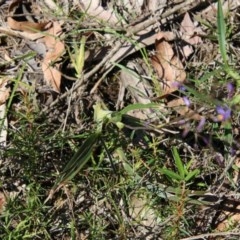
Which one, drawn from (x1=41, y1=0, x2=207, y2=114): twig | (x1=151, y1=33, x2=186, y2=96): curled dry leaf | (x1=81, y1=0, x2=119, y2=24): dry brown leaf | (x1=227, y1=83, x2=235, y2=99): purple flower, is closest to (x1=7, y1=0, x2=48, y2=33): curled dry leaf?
(x1=81, y1=0, x2=119, y2=24): dry brown leaf

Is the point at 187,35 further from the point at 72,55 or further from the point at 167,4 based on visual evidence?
the point at 72,55

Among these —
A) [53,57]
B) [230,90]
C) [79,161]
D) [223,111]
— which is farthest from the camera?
[53,57]

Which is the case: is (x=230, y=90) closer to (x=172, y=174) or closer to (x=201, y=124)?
(x=201, y=124)

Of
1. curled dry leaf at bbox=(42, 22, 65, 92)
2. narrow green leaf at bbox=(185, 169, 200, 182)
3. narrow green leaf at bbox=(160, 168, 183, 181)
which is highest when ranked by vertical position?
curled dry leaf at bbox=(42, 22, 65, 92)

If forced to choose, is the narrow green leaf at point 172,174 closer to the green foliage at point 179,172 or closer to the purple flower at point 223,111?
the green foliage at point 179,172

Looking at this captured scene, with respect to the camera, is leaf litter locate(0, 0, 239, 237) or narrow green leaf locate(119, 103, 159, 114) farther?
leaf litter locate(0, 0, 239, 237)

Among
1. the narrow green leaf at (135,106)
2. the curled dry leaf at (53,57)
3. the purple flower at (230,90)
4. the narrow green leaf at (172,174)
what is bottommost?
the narrow green leaf at (172,174)

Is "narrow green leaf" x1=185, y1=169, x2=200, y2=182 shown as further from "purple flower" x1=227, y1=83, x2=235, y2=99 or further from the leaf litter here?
"purple flower" x1=227, y1=83, x2=235, y2=99

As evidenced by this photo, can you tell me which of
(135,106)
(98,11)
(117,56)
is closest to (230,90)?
(135,106)

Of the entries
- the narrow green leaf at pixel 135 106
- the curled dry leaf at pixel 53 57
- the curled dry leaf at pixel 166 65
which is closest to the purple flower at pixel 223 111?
the narrow green leaf at pixel 135 106
